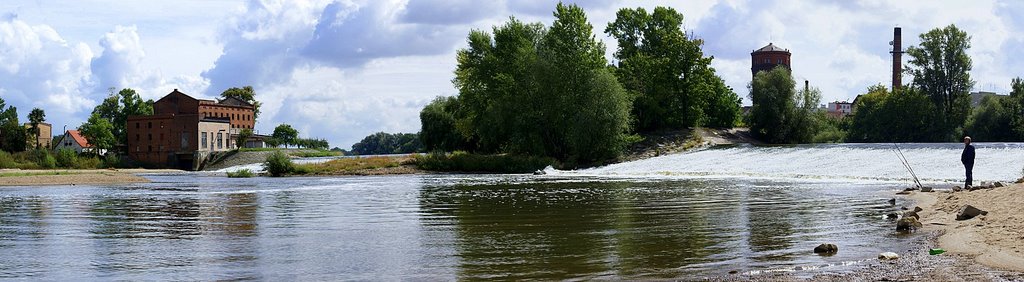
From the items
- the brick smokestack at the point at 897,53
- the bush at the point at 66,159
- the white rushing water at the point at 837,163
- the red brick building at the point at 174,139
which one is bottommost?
the white rushing water at the point at 837,163

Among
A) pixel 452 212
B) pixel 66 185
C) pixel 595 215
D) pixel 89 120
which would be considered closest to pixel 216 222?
pixel 452 212

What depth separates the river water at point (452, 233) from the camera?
12.5 m

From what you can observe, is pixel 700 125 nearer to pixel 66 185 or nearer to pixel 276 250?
pixel 66 185

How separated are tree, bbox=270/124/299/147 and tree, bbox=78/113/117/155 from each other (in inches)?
1565

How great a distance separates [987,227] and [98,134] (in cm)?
10037

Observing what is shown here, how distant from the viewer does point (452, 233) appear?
17.7 meters

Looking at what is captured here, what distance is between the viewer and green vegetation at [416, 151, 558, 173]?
6097 cm

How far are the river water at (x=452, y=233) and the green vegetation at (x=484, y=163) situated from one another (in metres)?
25.7


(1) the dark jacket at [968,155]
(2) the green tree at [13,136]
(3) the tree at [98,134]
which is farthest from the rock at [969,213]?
(2) the green tree at [13,136]

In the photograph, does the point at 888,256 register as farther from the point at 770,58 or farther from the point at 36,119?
the point at 770,58

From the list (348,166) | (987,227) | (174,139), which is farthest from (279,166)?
(987,227)

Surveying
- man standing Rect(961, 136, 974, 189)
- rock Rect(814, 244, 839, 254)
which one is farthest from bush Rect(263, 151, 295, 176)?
rock Rect(814, 244, 839, 254)

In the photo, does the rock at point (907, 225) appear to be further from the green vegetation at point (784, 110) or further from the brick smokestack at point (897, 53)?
the brick smokestack at point (897, 53)

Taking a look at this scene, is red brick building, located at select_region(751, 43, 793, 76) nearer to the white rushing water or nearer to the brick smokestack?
the brick smokestack
